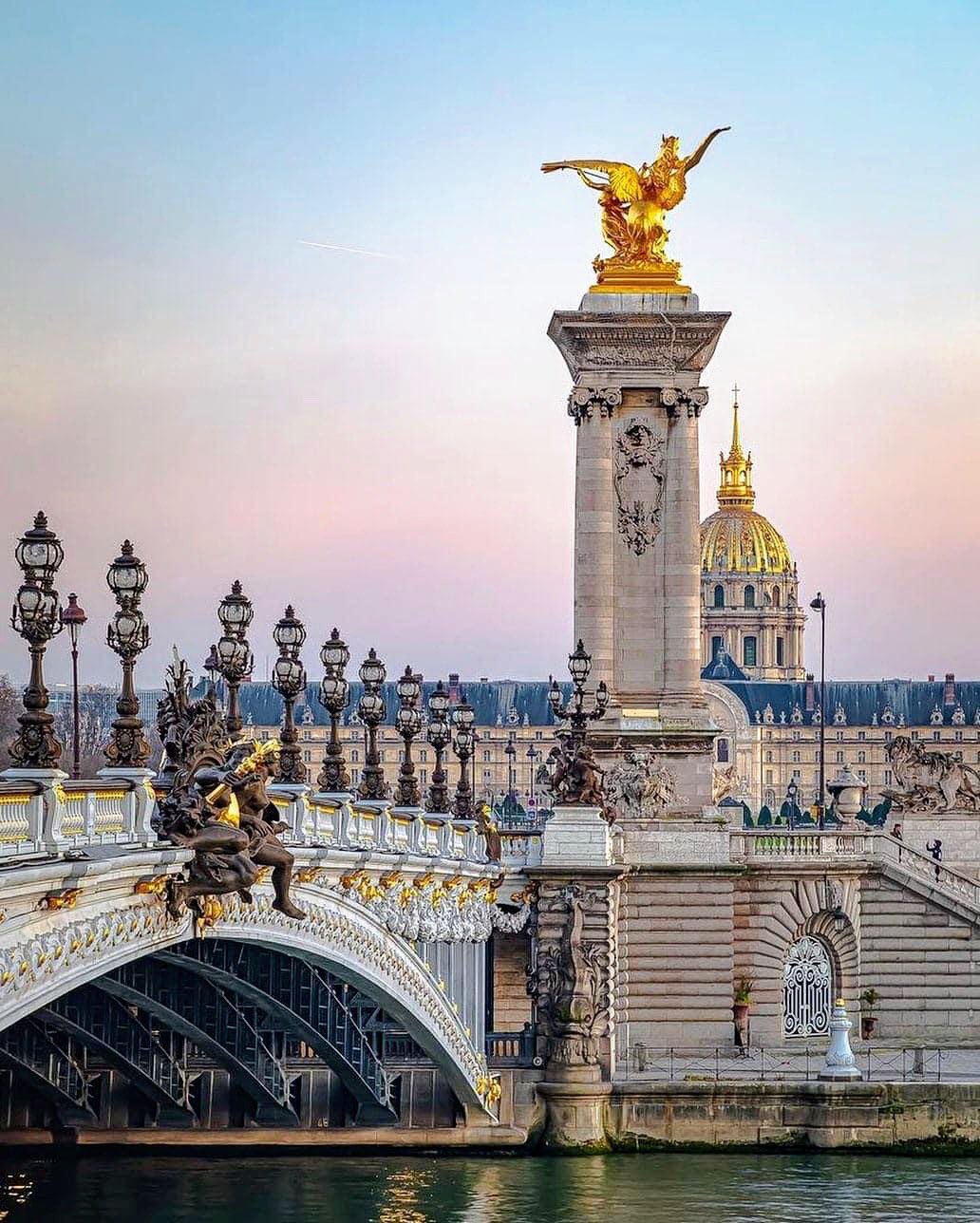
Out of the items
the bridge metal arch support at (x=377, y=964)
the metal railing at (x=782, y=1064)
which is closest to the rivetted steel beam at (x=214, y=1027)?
the bridge metal arch support at (x=377, y=964)

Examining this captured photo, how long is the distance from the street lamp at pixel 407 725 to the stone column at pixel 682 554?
612 inches

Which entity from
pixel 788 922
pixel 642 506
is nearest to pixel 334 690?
pixel 788 922

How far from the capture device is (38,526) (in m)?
32.9

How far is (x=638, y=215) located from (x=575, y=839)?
20.1 metres

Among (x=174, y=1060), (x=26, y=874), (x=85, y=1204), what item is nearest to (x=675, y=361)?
(x=174, y=1060)

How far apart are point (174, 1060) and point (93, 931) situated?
81.5ft

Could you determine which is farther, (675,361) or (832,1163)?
(675,361)

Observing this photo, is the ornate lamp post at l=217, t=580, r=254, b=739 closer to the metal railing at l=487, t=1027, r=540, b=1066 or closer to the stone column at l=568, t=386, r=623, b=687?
the metal railing at l=487, t=1027, r=540, b=1066

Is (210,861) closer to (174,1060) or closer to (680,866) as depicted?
(174,1060)

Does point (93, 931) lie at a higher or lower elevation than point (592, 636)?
lower

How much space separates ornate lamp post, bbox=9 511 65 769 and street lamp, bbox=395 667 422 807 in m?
24.2

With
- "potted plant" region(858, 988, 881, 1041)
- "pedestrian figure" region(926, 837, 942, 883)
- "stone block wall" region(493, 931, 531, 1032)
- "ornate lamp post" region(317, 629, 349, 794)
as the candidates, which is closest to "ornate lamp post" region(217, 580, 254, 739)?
"ornate lamp post" region(317, 629, 349, 794)

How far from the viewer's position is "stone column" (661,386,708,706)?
76688 mm

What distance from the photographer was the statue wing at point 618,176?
3103 inches
